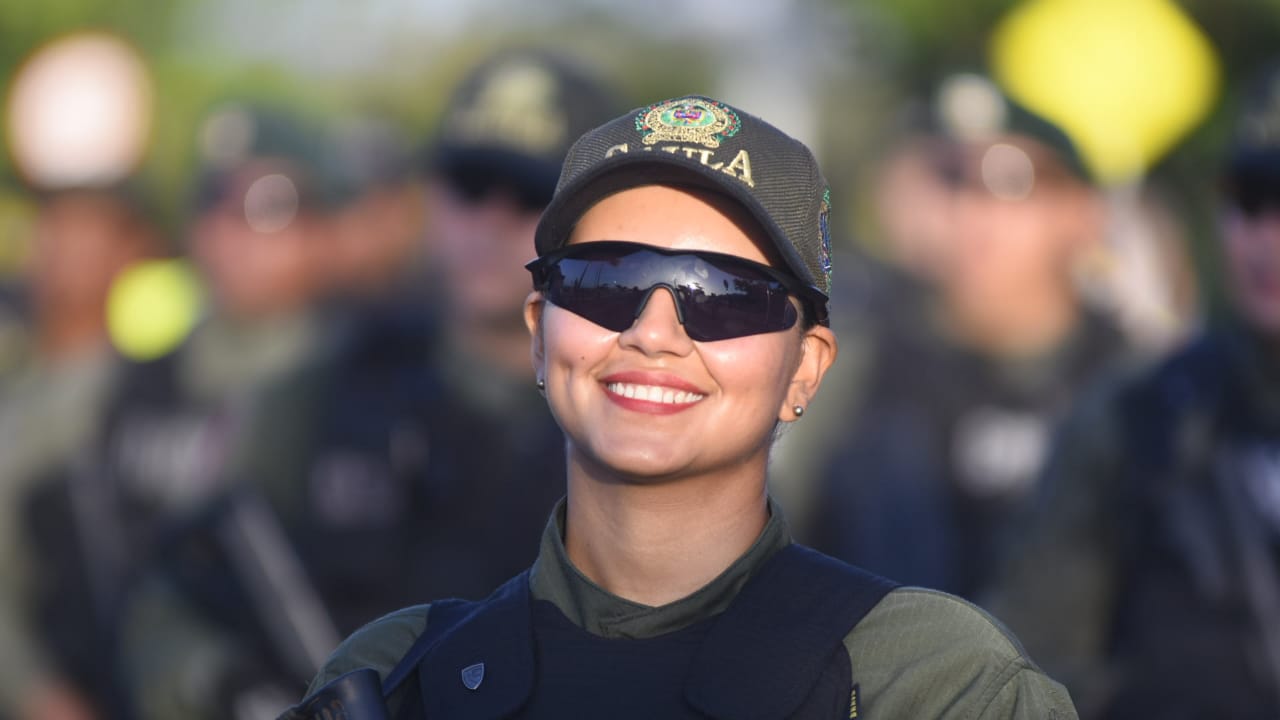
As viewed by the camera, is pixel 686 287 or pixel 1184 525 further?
pixel 1184 525

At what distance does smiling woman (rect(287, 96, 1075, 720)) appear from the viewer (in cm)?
335

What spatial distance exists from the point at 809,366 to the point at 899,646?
532 millimetres

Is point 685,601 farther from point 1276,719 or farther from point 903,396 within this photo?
point 903,396

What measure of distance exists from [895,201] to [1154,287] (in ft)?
4.66

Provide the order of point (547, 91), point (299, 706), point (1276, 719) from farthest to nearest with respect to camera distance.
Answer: point (547, 91) < point (1276, 719) < point (299, 706)

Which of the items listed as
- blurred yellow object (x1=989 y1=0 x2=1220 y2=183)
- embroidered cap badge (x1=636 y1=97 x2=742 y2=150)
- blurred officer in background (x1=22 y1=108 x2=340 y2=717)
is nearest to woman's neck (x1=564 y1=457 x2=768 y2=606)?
embroidered cap badge (x1=636 y1=97 x2=742 y2=150)

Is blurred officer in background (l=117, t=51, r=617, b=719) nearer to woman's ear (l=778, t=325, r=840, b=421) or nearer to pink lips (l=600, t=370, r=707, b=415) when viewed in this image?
woman's ear (l=778, t=325, r=840, b=421)

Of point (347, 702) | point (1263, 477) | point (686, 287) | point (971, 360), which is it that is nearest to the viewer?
point (347, 702)

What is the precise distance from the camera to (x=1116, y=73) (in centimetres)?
1392

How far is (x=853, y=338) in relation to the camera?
9453 millimetres

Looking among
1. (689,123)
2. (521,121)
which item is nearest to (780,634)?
(689,123)

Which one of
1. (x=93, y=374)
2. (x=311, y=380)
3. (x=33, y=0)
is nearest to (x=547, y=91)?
(x=311, y=380)

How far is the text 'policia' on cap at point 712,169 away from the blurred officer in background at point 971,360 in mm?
4083

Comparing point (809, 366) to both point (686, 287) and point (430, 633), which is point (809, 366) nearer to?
point (686, 287)
